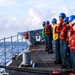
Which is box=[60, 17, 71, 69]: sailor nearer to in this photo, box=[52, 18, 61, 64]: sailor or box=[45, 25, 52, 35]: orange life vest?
box=[52, 18, 61, 64]: sailor

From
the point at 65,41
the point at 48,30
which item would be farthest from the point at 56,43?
the point at 48,30

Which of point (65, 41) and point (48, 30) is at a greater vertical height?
point (48, 30)

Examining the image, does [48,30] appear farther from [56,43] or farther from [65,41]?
[65,41]

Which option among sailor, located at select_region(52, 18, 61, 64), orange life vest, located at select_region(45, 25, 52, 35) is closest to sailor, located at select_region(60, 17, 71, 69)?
sailor, located at select_region(52, 18, 61, 64)

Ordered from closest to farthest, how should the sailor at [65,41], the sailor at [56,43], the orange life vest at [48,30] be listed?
1. the sailor at [65,41]
2. the sailor at [56,43]
3. the orange life vest at [48,30]

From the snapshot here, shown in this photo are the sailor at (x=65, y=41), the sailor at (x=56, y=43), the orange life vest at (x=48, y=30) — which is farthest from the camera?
the orange life vest at (x=48, y=30)

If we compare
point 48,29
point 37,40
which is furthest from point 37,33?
point 48,29

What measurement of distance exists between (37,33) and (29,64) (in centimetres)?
1188

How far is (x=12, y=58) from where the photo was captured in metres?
16.4

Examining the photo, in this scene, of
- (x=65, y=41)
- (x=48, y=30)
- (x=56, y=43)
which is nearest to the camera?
(x=65, y=41)

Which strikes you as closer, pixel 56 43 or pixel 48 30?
pixel 56 43

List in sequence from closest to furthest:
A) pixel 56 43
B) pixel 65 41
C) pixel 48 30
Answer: pixel 65 41 → pixel 56 43 → pixel 48 30

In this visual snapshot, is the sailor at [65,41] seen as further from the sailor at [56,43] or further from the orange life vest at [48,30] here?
the orange life vest at [48,30]

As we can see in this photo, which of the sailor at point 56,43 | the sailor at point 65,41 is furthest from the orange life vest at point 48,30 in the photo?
the sailor at point 65,41
